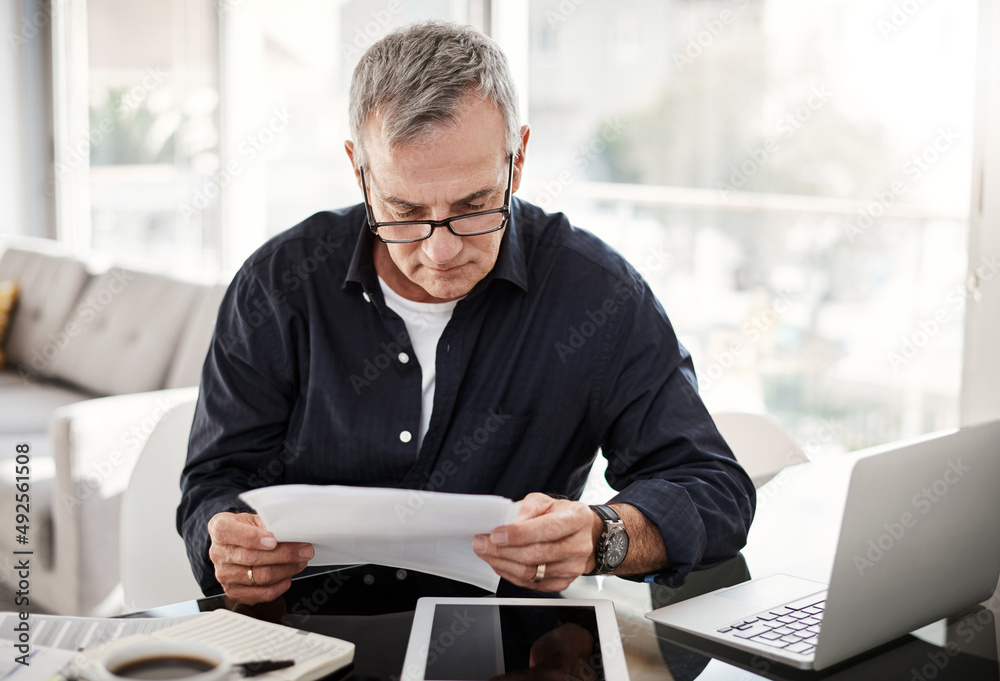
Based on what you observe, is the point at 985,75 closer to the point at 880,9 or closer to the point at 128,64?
the point at 880,9

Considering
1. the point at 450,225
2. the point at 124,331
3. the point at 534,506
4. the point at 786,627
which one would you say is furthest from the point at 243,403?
the point at 124,331

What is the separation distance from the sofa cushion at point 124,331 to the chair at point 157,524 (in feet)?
5.09

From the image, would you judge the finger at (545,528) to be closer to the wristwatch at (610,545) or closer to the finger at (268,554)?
the wristwatch at (610,545)

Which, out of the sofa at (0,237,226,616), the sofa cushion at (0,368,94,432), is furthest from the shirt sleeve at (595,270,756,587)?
the sofa cushion at (0,368,94,432)

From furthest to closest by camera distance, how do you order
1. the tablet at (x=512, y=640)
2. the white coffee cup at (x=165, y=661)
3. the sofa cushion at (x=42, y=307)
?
the sofa cushion at (x=42, y=307)
the tablet at (x=512, y=640)
the white coffee cup at (x=165, y=661)

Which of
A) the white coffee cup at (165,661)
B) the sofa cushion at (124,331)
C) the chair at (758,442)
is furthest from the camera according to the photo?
the sofa cushion at (124,331)

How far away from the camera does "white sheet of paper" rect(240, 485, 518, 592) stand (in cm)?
82

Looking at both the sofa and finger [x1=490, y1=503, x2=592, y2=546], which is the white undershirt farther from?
the sofa

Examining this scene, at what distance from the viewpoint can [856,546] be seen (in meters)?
0.76

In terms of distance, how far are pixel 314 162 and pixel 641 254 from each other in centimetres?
154

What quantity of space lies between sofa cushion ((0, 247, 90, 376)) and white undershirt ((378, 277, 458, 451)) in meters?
2.63

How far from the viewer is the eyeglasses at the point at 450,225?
116 centimetres

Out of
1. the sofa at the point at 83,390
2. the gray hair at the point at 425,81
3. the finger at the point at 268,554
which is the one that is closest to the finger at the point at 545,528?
the finger at the point at 268,554

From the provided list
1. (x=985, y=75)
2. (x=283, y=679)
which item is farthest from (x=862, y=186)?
(x=283, y=679)
